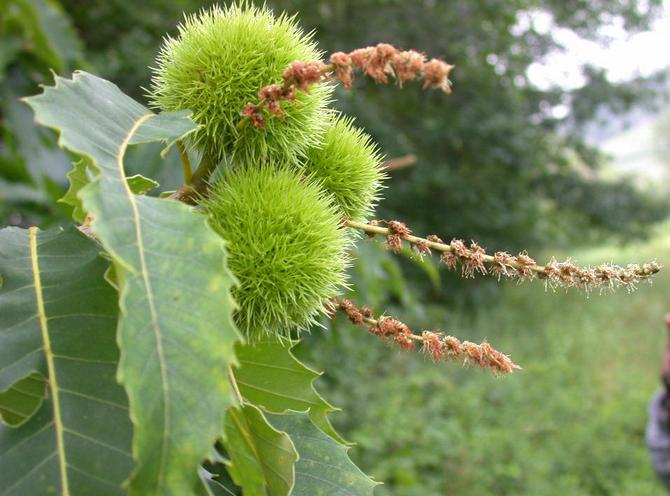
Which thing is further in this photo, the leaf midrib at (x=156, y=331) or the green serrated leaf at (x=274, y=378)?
Result: the green serrated leaf at (x=274, y=378)

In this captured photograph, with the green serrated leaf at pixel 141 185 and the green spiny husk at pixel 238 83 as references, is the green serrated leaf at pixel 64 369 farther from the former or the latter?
→ the green spiny husk at pixel 238 83

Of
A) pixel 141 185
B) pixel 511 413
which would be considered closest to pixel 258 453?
pixel 141 185

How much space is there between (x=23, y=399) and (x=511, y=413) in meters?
6.16

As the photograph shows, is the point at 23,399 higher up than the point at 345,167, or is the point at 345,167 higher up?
the point at 345,167

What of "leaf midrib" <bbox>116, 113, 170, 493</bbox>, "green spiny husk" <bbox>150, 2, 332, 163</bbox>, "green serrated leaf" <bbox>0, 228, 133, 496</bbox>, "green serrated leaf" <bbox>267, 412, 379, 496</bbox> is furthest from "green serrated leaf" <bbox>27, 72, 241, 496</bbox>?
"green serrated leaf" <bbox>267, 412, 379, 496</bbox>

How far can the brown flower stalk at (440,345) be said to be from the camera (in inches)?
32.0

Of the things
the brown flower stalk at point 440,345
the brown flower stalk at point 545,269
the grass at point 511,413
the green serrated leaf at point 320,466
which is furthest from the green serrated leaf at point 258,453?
the grass at point 511,413

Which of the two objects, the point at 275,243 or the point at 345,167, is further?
the point at 345,167

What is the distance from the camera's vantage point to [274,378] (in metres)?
0.98

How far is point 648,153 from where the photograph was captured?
3538cm

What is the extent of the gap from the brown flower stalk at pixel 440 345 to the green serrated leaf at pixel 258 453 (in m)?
0.20

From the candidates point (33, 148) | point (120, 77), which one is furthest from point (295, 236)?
point (120, 77)

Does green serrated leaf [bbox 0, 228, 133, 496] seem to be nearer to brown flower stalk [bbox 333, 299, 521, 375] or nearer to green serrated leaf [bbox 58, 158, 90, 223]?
green serrated leaf [bbox 58, 158, 90, 223]

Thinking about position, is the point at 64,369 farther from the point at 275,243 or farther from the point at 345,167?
the point at 345,167
